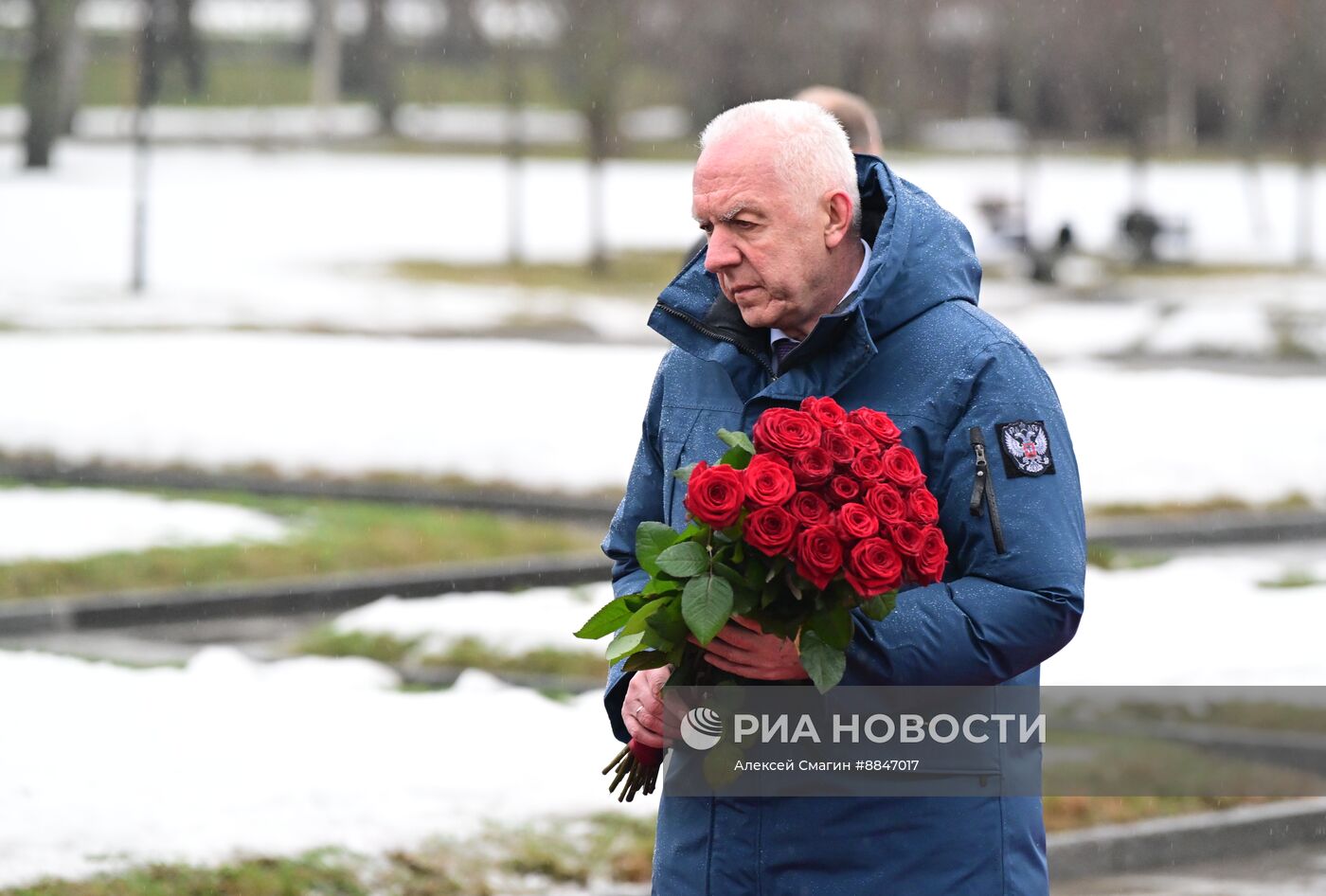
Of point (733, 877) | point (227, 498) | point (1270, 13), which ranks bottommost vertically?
point (227, 498)

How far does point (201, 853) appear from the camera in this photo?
552 centimetres

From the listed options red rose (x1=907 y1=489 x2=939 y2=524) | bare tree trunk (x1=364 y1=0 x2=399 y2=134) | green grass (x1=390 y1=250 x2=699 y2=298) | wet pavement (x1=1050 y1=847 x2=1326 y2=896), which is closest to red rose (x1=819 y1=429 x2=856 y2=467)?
red rose (x1=907 y1=489 x2=939 y2=524)

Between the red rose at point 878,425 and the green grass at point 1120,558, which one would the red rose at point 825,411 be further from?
the green grass at point 1120,558

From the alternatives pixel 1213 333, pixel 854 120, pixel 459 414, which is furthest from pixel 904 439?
pixel 1213 333

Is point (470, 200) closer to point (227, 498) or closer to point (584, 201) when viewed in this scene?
point (584, 201)

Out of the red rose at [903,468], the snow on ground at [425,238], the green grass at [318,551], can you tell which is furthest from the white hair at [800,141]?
the snow on ground at [425,238]

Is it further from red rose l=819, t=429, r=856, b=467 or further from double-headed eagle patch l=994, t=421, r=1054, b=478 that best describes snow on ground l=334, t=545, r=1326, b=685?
red rose l=819, t=429, r=856, b=467

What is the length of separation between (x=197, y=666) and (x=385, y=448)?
6.18m

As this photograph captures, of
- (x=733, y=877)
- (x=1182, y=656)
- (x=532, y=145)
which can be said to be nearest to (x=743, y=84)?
(x=532, y=145)

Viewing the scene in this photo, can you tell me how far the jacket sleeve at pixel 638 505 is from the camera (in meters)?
3.38

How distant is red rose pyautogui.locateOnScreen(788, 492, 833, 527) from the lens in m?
Result: 2.73

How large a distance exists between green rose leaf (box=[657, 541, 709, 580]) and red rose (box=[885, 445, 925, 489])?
0.30 metres

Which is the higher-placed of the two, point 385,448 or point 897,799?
point 897,799

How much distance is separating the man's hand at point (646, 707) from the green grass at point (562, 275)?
76.5 ft
